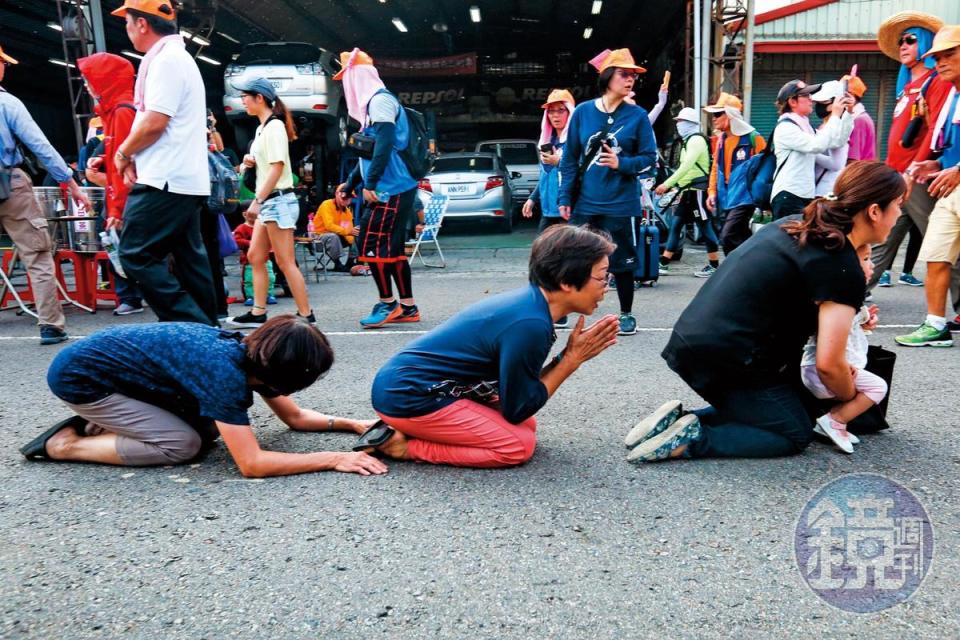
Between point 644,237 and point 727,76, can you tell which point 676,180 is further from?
point 727,76

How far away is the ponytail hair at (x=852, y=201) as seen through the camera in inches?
107

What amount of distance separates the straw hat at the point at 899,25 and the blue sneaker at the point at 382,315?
4333mm

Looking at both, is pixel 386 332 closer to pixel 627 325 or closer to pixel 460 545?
pixel 627 325

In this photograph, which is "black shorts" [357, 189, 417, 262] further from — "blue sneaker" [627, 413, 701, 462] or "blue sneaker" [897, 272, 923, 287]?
"blue sneaker" [897, 272, 923, 287]

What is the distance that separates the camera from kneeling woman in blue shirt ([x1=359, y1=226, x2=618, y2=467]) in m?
2.70

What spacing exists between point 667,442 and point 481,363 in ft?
2.56

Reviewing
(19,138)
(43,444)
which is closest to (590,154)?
(43,444)

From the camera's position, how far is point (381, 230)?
5656 mm

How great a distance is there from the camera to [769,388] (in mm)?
2930

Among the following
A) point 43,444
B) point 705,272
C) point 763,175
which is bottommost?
point 705,272

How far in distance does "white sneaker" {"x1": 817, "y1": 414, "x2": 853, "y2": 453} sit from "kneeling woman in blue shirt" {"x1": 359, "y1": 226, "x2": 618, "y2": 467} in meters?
0.94

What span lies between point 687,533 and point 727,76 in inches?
503

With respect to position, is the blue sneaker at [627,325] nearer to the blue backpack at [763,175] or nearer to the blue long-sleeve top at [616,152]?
the blue long-sleeve top at [616,152]

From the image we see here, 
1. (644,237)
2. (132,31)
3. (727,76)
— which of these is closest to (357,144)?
(132,31)
